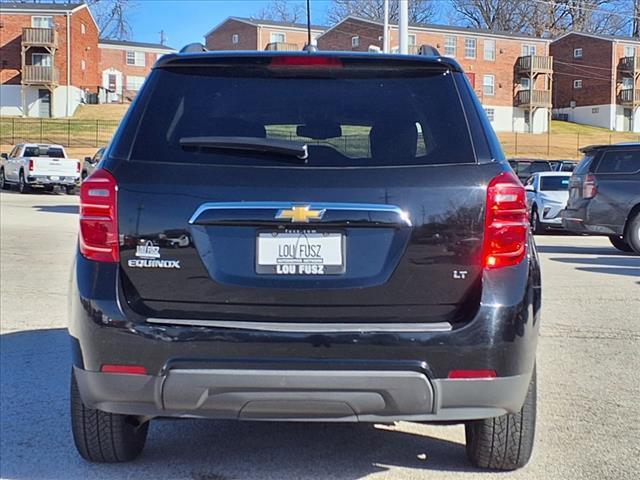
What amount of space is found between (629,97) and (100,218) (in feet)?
211

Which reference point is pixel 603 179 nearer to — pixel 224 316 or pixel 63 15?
pixel 224 316

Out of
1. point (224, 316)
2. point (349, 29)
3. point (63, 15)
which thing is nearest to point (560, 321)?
point (224, 316)

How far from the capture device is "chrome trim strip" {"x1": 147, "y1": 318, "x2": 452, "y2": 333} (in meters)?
3.03

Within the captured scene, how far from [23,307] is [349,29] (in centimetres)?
5343

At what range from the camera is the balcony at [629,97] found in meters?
61.3

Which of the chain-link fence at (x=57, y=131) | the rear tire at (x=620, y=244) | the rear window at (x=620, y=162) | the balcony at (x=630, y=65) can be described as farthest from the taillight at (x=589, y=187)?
the balcony at (x=630, y=65)

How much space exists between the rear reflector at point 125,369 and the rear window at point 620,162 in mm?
11932

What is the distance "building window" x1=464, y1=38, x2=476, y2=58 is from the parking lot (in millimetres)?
53481

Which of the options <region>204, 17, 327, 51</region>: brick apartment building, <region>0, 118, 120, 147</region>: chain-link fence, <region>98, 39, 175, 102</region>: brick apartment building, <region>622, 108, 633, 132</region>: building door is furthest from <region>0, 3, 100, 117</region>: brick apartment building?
<region>622, 108, 633, 132</region>: building door

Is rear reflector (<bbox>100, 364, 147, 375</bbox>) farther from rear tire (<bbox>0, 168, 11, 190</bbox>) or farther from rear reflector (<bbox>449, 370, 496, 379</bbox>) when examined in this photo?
rear tire (<bbox>0, 168, 11, 190</bbox>)

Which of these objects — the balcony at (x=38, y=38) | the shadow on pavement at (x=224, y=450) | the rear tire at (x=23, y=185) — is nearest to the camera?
the shadow on pavement at (x=224, y=450)

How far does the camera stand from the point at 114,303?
3105 mm

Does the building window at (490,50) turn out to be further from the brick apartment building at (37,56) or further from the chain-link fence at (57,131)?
the brick apartment building at (37,56)

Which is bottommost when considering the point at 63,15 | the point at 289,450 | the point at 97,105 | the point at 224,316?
the point at 289,450
